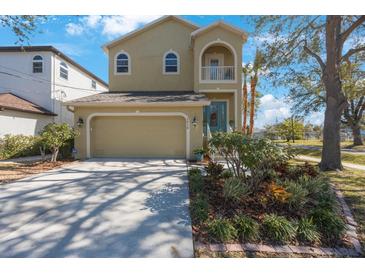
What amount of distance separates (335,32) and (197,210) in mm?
9244

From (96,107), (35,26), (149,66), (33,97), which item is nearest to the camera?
(35,26)

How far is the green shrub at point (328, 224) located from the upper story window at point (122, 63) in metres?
13.0

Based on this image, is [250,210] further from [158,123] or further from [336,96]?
[158,123]

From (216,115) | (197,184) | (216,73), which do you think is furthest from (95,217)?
(216,73)

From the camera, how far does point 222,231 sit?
3.41 meters

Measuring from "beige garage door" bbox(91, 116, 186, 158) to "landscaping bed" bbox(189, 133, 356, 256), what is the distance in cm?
550

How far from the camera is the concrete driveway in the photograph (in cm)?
308

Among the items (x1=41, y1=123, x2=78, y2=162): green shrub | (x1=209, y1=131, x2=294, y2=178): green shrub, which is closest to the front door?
(x1=209, y1=131, x2=294, y2=178): green shrub

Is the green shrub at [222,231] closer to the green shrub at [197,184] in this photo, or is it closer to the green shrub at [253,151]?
the green shrub at [253,151]

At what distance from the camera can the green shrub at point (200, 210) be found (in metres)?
3.93

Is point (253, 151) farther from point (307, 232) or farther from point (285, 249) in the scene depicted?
point (285, 249)

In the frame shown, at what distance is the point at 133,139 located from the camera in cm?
1152
